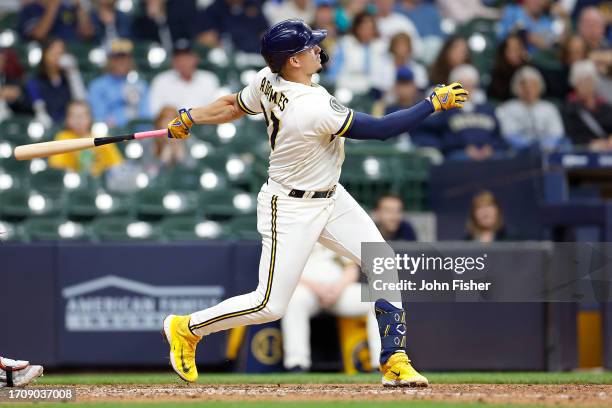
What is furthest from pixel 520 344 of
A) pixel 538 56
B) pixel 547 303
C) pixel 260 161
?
pixel 538 56

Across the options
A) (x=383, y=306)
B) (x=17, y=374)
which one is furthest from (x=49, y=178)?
(x=383, y=306)

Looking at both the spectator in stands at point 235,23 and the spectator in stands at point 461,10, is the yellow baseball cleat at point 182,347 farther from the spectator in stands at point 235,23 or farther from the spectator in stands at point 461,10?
the spectator in stands at point 461,10

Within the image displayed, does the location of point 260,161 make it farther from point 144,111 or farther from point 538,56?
point 538,56

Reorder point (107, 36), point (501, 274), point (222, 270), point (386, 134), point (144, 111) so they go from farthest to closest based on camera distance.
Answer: point (107, 36) → point (144, 111) → point (222, 270) → point (501, 274) → point (386, 134)

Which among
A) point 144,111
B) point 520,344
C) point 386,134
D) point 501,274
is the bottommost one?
point 520,344

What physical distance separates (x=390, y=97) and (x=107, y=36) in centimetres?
317

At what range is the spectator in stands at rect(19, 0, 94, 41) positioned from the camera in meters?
12.3

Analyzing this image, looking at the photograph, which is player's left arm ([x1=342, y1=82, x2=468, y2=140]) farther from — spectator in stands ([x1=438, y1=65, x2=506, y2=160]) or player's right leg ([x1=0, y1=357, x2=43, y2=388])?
spectator in stands ([x1=438, y1=65, x2=506, y2=160])

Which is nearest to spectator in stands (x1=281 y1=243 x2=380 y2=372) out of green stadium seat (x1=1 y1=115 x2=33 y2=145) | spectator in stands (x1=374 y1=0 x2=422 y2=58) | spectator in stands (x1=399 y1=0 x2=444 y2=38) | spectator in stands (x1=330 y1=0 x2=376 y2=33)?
green stadium seat (x1=1 y1=115 x2=33 y2=145)

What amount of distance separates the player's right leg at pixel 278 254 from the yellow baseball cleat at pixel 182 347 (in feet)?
0.54

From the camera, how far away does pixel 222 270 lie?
9055mm

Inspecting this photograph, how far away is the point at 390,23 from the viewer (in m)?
12.8

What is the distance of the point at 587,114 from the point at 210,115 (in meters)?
5.76

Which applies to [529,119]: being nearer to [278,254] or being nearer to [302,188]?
[302,188]
